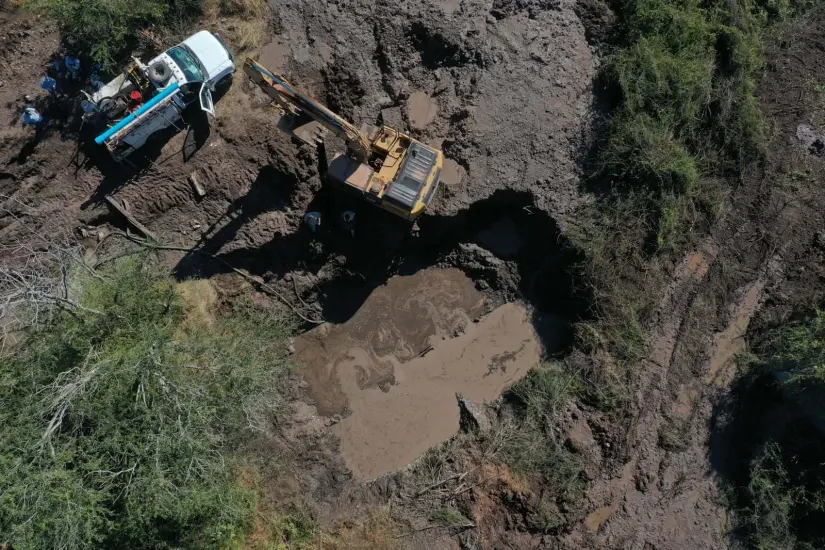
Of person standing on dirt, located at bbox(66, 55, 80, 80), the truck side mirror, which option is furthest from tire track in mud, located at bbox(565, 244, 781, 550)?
person standing on dirt, located at bbox(66, 55, 80, 80)

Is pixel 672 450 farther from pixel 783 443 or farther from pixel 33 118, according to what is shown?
pixel 33 118

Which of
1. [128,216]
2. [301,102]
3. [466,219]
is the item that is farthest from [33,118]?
[466,219]

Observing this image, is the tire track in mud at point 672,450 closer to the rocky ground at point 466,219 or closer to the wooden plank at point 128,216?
the rocky ground at point 466,219

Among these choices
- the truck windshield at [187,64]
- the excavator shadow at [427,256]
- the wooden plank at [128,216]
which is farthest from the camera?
the excavator shadow at [427,256]

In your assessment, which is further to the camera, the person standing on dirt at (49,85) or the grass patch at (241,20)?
the grass patch at (241,20)

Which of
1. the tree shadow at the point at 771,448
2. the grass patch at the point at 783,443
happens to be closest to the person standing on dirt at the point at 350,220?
the tree shadow at the point at 771,448

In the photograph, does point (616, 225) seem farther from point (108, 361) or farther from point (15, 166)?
point (15, 166)
